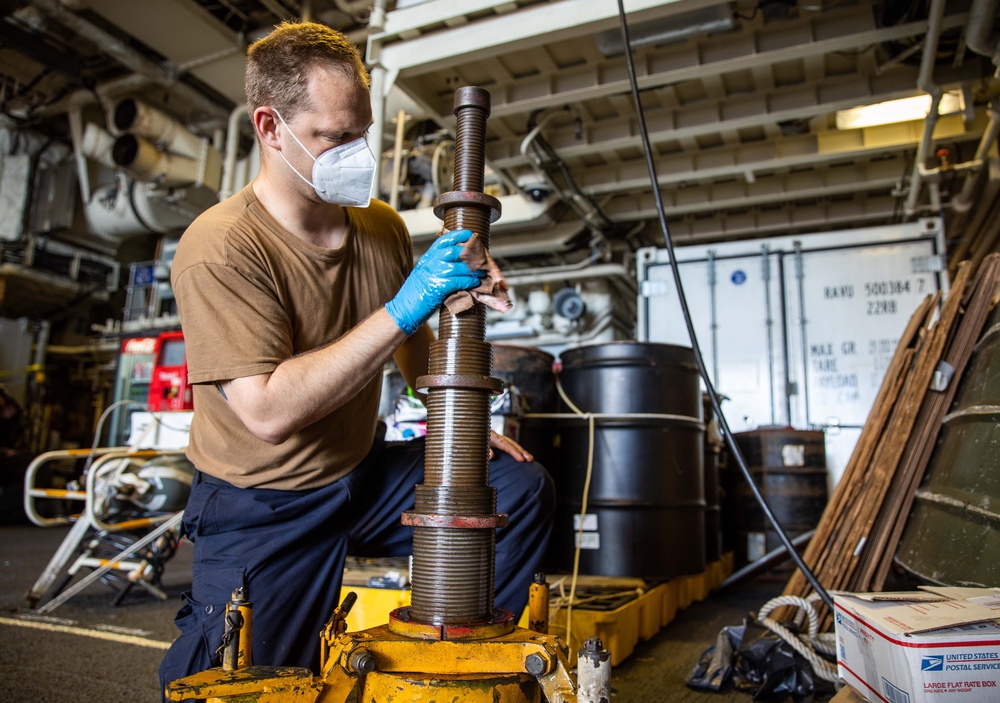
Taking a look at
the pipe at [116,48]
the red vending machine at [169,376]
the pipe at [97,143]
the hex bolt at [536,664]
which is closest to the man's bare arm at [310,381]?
the hex bolt at [536,664]

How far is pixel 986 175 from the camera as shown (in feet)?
20.5


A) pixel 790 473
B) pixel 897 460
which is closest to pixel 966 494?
pixel 897 460

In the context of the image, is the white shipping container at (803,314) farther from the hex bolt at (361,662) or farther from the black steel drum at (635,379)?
the hex bolt at (361,662)

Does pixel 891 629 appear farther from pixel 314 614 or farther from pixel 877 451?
pixel 877 451

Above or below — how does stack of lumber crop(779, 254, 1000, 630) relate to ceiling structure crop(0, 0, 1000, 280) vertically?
below

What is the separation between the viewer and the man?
1430mm

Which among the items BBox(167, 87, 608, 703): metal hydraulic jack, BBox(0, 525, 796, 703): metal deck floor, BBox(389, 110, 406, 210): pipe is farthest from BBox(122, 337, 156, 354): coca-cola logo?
BBox(167, 87, 608, 703): metal hydraulic jack

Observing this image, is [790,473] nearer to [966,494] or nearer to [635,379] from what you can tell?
[635,379]

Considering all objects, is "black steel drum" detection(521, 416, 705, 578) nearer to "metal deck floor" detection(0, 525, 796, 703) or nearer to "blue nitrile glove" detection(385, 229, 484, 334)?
"metal deck floor" detection(0, 525, 796, 703)

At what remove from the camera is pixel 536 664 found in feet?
3.82

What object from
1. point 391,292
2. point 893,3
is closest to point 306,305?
point 391,292

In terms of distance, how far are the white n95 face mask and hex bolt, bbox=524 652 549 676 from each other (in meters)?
1.15

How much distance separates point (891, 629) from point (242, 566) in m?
1.49

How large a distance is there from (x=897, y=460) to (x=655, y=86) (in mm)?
3227
